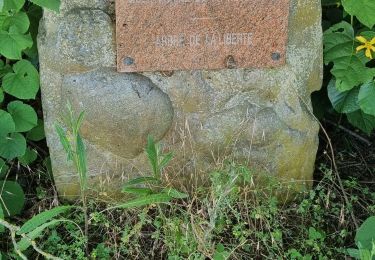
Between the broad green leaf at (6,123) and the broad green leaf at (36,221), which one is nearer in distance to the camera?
the broad green leaf at (36,221)

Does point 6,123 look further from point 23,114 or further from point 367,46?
point 367,46

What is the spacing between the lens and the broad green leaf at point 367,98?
2521 mm

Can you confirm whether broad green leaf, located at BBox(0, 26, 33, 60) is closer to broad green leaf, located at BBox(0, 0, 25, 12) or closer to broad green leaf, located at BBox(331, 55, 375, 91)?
broad green leaf, located at BBox(0, 0, 25, 12)

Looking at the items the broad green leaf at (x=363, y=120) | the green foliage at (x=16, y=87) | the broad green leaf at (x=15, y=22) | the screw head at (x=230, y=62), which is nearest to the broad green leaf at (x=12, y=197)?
the green foliage at (x=16, y=87)

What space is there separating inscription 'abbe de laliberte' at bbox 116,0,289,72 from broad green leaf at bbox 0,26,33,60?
1.02 ft

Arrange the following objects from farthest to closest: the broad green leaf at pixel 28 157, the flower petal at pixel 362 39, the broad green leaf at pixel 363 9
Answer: the broad green leaf at pixel 28 157 → the flower petal at pixel 362 39 → the broad green leaf at pixel 363 9

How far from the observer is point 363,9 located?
243 centimetres

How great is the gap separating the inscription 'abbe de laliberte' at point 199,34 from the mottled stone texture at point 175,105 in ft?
0.14

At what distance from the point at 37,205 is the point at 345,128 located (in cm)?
136

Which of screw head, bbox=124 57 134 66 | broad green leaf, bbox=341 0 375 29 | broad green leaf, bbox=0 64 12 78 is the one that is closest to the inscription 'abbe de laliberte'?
screw head, bbox=124 57 134 66

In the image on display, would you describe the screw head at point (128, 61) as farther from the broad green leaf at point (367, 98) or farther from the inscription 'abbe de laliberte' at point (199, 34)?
the broad green leaf at point (367, 98)

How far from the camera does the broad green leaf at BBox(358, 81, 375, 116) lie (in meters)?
2.52

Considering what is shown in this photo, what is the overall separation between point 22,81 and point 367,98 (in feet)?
4.02

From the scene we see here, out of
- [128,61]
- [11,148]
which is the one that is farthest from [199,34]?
[11,148]
